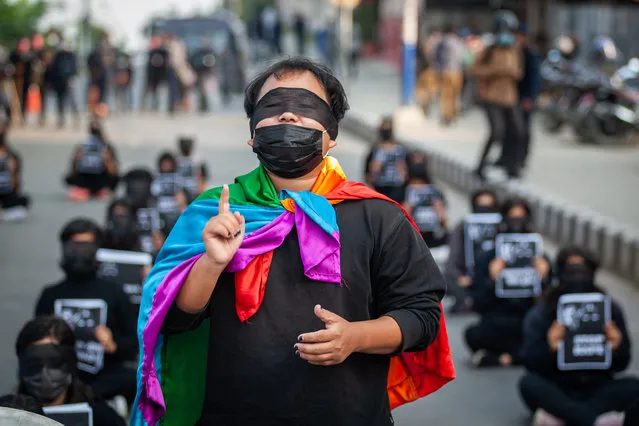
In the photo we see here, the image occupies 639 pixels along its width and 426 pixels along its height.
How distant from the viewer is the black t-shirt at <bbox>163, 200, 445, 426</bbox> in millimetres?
3291

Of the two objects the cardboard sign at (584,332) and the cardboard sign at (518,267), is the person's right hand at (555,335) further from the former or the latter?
the cardboard sign at (518,267)

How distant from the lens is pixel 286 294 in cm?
329

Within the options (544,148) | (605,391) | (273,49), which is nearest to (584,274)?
(605,391)

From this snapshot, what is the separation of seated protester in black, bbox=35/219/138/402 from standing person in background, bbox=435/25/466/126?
1806 cm

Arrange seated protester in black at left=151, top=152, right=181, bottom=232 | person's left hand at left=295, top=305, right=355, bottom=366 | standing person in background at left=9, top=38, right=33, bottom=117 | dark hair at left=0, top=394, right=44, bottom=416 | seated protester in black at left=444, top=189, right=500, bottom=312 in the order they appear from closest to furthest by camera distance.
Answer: person's left hand at left=295, top=305, right=355, bottom=366, dark hair at left=0, top=394, right=44, bottom=416, seated protester in black at left=444, top=189, right=500, bottom=312, seated protester in black at left=151, top=152, right=181, bottom=232, standing person in background at left=9, top=38, right=33, bottom=117

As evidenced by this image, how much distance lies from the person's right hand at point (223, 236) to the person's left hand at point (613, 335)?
14.1 ft

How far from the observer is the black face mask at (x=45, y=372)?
564cm

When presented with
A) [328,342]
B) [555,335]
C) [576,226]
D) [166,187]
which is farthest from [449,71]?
[328,342]

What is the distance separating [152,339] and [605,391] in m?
4.34

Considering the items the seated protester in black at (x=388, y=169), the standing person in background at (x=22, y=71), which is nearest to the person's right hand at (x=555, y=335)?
the seated protester in black at (x=388, y=169)

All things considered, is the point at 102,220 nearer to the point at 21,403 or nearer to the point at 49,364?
the point at 49,364

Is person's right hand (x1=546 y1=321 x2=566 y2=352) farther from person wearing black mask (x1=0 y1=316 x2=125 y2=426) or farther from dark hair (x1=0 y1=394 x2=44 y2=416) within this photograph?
dark hair (x1=0 y1=394 x2=44 y2=416)

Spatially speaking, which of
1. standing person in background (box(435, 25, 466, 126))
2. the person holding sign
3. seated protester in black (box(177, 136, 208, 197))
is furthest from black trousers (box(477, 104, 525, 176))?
the person holding sign

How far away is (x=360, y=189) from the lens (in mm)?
3391
